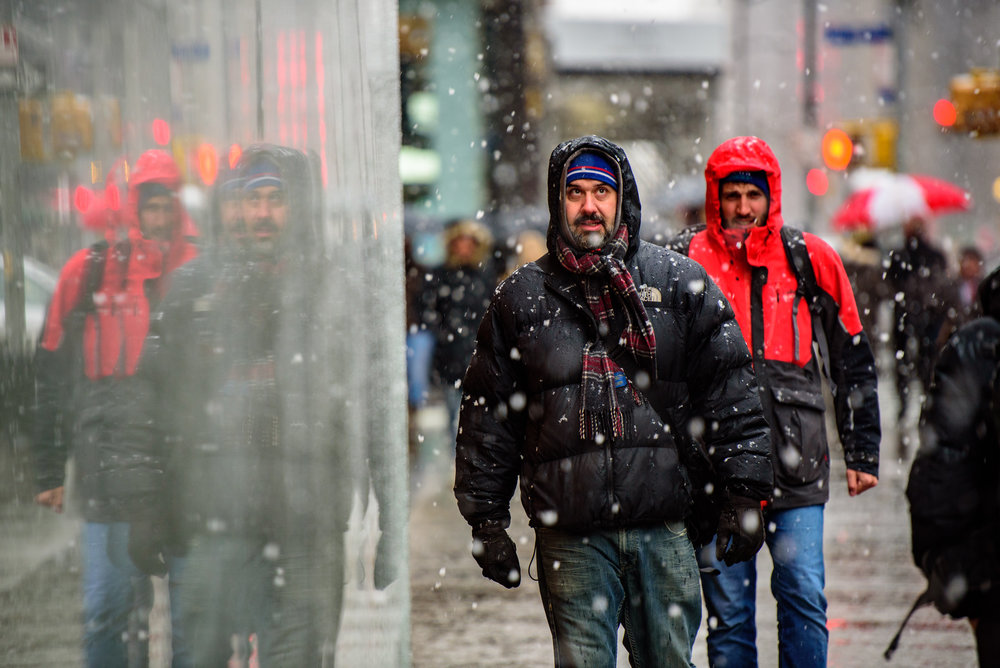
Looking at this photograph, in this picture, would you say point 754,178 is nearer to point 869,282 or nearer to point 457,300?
point 457,300

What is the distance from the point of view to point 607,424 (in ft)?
12.0

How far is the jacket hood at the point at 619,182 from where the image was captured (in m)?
3.88

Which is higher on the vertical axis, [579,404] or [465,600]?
[579,404]

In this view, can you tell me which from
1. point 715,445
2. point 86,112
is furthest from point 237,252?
point 715,445

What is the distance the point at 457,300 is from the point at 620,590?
692 cm

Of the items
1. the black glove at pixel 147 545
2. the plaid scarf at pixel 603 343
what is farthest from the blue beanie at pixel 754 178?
the black glove at pixel 147 545

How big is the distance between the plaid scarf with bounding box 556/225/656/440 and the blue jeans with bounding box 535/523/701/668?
34 cm

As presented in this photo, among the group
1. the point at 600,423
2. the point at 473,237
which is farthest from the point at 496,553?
the point at 473,237

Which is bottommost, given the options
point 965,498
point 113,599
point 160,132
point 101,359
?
point 113,599

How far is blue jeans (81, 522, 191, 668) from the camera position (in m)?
4.10

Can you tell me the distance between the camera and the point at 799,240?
15.3 feet

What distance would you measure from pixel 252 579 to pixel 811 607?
1.99 m

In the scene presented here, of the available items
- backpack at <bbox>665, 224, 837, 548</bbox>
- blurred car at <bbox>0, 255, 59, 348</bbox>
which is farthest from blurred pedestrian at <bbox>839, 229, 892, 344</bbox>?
blurred car at <bbox>0, 255, 59, 348</bbox>

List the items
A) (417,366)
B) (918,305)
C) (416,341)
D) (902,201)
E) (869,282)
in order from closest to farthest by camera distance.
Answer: (918,305) < (416,341) < (417,366) < (869,282) < (902,201)
